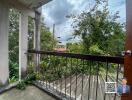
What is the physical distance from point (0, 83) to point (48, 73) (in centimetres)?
118

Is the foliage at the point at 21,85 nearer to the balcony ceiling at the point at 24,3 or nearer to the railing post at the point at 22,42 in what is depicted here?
the railing post at the point at 22,42

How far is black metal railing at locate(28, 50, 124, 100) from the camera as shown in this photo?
266 cm

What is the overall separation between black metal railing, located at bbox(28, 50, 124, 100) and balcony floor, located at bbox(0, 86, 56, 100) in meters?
0.13

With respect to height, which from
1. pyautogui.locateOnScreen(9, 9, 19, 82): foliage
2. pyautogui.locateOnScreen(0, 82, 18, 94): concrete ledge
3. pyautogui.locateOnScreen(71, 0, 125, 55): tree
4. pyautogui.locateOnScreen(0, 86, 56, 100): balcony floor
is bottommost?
pyautogui.locateOnScreen(0, 86, 56, 100): balcony floor

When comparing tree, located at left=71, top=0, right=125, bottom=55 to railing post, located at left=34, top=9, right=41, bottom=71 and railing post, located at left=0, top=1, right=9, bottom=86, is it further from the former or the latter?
railing post, located at left=0, top=1, right=9, bottom=86

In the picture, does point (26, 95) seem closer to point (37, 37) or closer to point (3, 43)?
point (3, 43)

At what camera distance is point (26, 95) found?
3059 mm

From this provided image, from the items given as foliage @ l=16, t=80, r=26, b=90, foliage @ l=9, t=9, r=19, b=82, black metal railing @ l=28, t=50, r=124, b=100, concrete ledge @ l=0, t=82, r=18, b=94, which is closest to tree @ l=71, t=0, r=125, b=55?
black metal railing @ l=28, t=50, r=124, b=100

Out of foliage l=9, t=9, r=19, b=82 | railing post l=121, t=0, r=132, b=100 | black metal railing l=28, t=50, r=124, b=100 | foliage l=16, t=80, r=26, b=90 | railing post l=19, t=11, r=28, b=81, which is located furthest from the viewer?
foliage l=9, t=9, r=19, b=82

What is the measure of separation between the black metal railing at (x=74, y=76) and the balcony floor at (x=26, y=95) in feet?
0.43

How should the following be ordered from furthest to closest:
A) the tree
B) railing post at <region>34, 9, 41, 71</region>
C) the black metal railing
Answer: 1. the tree
2. railing post at <region>34, 9, 41, 71</region>
3. the black metal railing

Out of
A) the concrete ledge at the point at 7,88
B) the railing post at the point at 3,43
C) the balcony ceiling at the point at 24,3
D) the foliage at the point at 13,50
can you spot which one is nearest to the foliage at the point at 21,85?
the concrete ledge at the point at 7,88

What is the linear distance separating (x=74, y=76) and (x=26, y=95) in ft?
3.37

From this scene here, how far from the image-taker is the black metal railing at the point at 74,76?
266 cm
